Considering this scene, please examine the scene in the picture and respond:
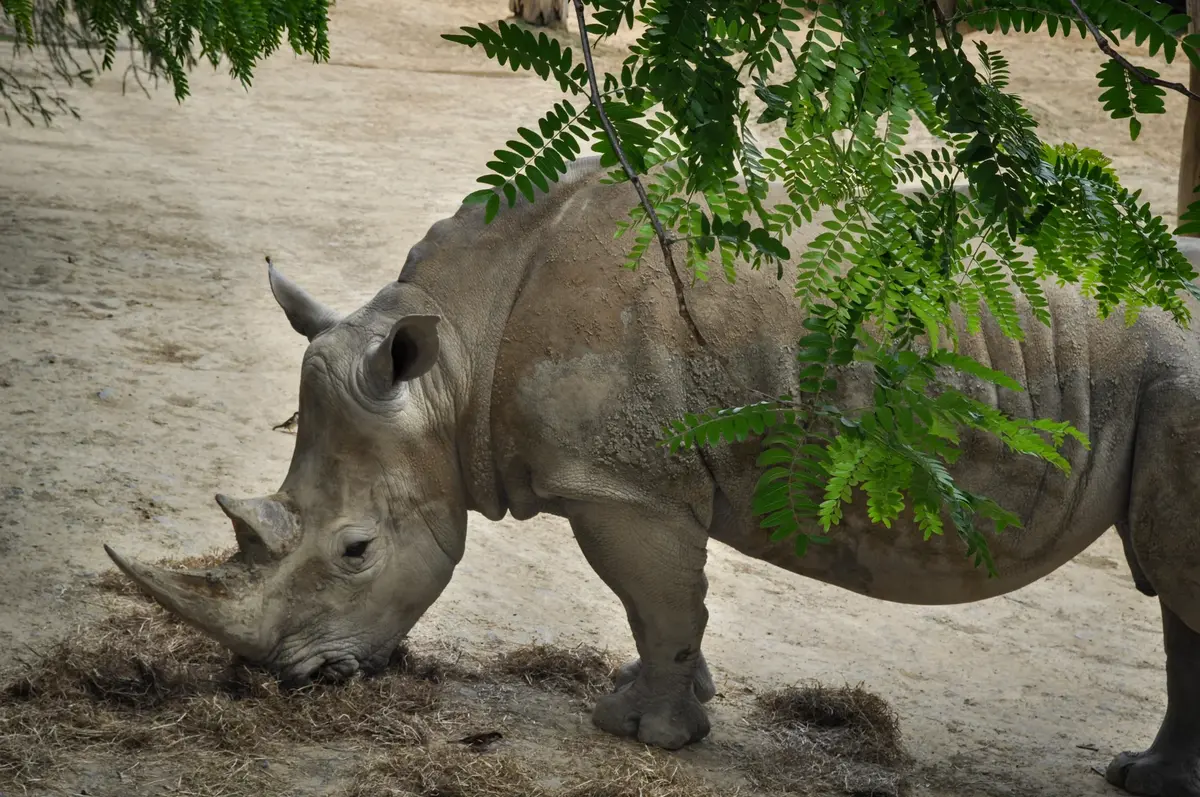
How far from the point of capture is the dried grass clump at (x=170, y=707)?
4.49 metres

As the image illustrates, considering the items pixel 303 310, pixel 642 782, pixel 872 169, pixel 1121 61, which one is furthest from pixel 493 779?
pixel 1121 61

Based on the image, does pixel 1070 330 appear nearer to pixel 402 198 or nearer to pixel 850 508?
pixel 850 508

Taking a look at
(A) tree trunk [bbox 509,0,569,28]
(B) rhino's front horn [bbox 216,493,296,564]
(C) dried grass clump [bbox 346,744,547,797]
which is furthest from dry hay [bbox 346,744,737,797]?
(A) tree trunk [bbox 509,0,569,28]

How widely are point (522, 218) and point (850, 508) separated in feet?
4.70

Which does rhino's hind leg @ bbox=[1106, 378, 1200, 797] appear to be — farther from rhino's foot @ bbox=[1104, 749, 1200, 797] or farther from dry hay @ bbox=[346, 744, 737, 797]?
dry hay @ bbox=[346, 744, 737, 797]

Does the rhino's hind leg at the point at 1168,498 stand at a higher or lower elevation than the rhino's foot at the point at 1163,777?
higher

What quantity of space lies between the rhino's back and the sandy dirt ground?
1.01 m

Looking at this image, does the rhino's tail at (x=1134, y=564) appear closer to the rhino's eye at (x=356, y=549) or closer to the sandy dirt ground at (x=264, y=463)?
the sandy dirt ground at (x=264, y=463)

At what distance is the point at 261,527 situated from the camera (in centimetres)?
477

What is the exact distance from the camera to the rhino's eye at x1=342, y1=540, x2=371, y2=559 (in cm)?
484

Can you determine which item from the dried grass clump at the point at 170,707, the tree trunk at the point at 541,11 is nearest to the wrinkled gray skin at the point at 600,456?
the dried grass clump at the point at 170,707

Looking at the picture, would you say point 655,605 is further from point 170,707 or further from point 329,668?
point 170,707

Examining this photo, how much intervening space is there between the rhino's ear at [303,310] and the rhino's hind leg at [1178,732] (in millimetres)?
3104

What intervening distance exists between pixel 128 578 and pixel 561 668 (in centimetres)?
168
